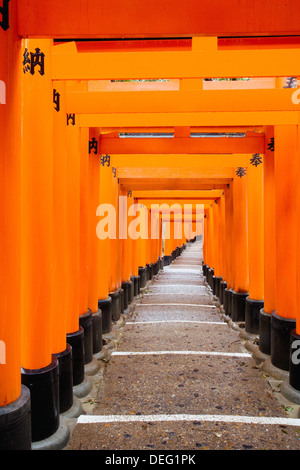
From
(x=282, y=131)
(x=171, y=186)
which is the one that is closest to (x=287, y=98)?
(x=282, y=131)

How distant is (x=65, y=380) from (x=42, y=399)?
643mm

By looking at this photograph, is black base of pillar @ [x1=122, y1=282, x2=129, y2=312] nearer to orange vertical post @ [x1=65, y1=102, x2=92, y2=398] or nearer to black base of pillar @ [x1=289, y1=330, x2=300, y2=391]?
orange vertical post @ [x1=65, y1=102, x2=92, y2=398]

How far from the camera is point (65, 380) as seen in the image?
3.85 metres

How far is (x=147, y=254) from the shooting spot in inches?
673

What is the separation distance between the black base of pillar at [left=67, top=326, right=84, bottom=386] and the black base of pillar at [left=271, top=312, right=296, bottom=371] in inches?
102

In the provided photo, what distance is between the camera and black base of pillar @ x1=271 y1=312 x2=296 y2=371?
4.91 metres

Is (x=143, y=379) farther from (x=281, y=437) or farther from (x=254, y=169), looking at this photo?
(x=254, y=169)

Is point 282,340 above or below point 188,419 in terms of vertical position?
above

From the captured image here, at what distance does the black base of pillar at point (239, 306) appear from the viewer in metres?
8.33

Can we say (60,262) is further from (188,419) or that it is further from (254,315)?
(254,315)

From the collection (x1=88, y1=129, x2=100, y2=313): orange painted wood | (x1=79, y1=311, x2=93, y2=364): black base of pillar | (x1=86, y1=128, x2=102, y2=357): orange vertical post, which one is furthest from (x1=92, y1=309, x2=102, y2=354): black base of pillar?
(x1=79, y1=311, x2=93, y2=364): black base of pillar

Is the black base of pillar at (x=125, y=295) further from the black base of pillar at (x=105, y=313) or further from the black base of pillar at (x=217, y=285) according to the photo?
the black base of pillar at (x=217, y=285)

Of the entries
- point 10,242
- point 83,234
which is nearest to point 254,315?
point 83,234
